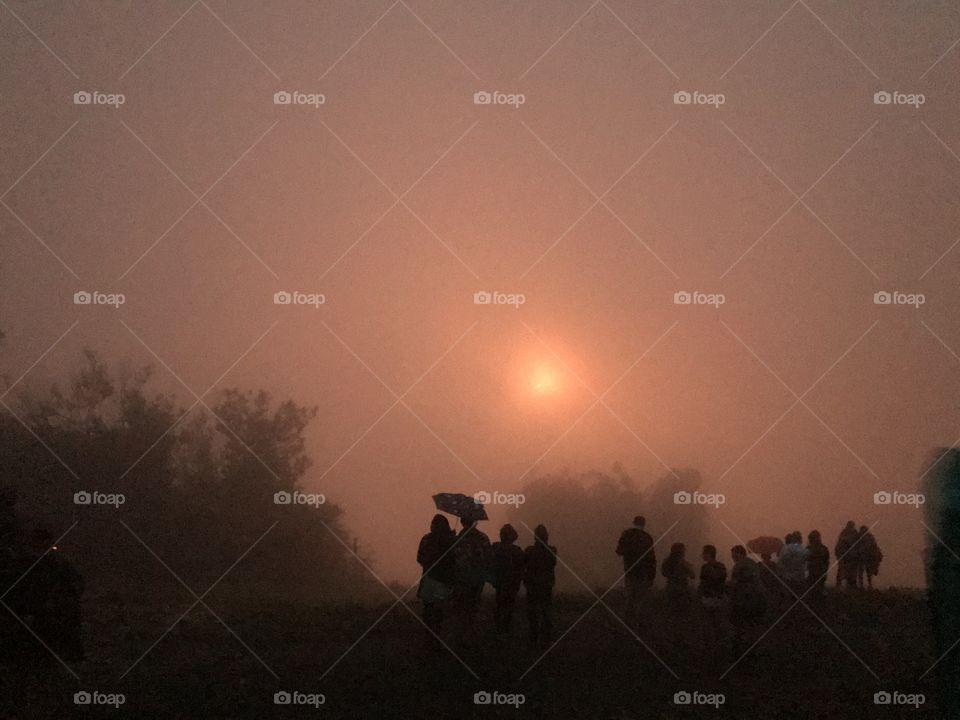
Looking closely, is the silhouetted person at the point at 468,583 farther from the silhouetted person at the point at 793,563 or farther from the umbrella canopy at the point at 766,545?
the silhouetted person at the point at 793,563

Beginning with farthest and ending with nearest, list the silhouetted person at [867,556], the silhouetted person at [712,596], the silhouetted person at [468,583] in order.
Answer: the silhouetted person at [867,556], the silhouetted person at [712,596], the silhouetted person at [468,583]

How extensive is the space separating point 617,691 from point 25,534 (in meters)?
5.09

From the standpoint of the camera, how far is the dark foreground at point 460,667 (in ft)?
27.1

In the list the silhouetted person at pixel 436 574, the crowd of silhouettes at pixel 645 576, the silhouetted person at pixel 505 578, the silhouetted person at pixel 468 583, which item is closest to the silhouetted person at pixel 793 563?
the crowd of silhouettes at pixel 645 576

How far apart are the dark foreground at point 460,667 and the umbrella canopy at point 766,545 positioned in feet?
1.83

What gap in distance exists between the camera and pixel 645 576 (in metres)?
8.73

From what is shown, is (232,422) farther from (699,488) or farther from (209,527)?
(699,488)

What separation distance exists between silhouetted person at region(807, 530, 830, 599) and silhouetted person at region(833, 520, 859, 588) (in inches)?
4.0

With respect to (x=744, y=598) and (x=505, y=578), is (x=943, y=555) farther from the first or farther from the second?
(x=505, y=578)

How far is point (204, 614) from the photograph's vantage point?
8.60 m

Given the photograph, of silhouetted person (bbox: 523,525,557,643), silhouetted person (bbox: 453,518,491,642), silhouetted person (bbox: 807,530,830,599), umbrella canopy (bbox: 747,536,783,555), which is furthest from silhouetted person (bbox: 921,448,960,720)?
silhouetted person (bbox: 453,518,491,642)

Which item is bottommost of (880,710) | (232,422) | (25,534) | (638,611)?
(880,710)

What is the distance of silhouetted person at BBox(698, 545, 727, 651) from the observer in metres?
8.55

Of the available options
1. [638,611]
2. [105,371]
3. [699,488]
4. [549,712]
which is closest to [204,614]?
[105,371]
